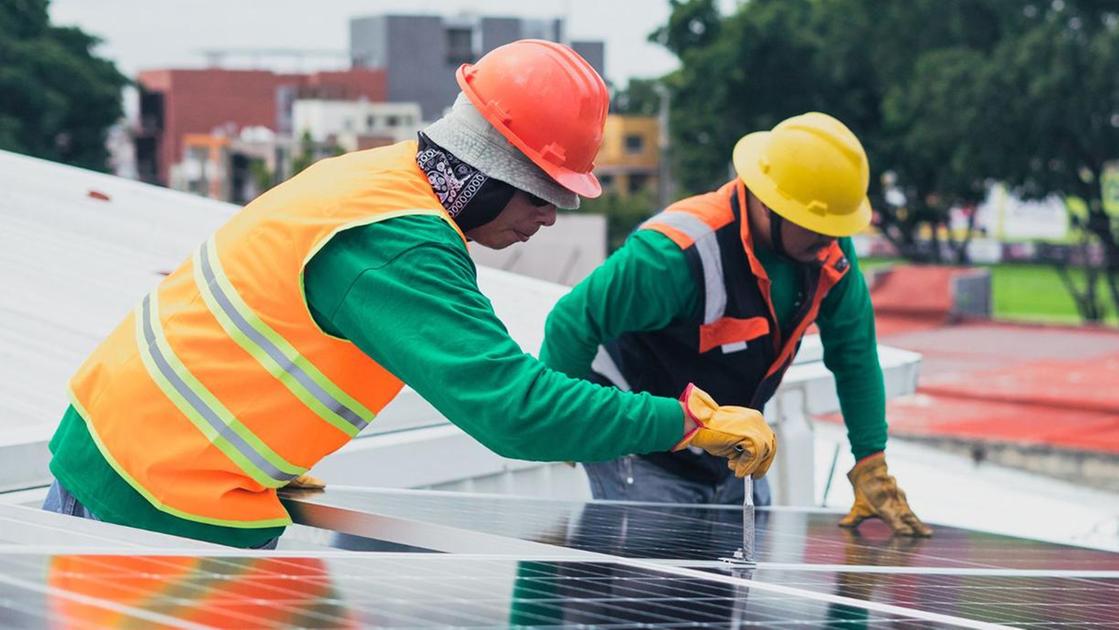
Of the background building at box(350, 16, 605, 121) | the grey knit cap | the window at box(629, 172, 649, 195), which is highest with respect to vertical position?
the background building at box(350, 16, 605, 121)

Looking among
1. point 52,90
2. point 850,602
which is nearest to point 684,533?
point 850,602

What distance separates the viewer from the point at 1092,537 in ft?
33.7

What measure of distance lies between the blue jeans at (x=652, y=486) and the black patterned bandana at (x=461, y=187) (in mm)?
2008

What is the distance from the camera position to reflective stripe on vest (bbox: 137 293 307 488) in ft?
8.54

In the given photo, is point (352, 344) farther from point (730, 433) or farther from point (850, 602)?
point (850, 602)

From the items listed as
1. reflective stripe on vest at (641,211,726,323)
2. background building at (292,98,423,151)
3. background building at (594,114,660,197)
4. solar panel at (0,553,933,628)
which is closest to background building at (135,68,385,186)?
background building at (292,98,423,151)

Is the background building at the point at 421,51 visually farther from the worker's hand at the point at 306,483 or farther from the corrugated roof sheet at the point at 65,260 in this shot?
the worker's hand at the point at 306,483

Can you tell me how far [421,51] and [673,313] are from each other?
81764 mm

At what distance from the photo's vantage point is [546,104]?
2799 millimetres

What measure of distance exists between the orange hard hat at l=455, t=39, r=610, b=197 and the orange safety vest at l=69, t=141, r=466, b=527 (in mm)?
214

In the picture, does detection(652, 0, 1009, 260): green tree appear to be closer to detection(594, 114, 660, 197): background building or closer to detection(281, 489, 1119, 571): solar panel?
detection(281, 489, 1119, 571): solar panel

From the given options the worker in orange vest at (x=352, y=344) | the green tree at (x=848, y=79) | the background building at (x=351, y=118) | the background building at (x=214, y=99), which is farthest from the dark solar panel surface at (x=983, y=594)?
the background building at (x=214, y=99)

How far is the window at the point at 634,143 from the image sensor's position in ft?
270

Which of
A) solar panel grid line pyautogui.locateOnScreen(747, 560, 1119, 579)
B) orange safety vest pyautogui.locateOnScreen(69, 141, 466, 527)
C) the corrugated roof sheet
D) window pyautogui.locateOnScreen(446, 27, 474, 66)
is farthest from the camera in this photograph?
window pyautogui.locateOnScreen(446, 27, 474, 66)
